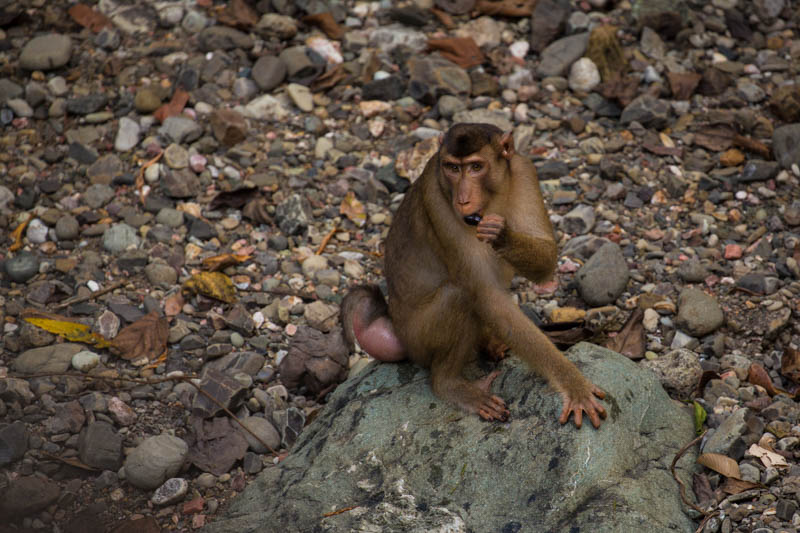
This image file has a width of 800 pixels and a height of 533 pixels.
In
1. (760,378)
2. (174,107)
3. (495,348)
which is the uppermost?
(495,348)

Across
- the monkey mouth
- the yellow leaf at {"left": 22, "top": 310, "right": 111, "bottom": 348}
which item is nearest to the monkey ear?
the monkey mouth

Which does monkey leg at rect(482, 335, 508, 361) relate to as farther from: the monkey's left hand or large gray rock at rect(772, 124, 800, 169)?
large gray rock at rect(772, 124, 800, 169)

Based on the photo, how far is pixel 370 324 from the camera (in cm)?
521

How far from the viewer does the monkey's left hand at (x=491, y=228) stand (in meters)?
4.34

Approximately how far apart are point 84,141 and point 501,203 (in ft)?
15.5

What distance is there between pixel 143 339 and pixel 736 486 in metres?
3.90

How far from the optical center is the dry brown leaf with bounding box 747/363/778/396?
524 centimetres

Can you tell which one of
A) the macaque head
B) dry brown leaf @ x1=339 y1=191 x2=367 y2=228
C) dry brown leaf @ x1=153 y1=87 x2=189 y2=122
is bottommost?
dry brown leaf @ x1=339 y1=191 x2=367 y2=228

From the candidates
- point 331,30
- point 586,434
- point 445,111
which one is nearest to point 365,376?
point 586,434

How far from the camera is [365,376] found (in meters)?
5.20

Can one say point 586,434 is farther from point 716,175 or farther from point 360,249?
point 716,175

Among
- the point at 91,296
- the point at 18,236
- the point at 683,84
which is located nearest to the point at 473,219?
the point at 91,296

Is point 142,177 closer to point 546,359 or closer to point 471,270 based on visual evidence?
point 471,270

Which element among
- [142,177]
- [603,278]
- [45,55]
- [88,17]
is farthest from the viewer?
[88,17]
